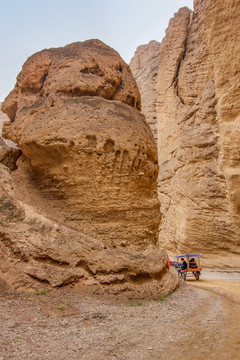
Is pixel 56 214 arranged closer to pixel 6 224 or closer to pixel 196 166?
pixel 6 224

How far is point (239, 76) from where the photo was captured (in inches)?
454

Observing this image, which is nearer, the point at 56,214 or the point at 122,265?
the point at 122,265

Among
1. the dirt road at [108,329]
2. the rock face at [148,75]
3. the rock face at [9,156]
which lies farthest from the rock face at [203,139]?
the rock face at [9,156]

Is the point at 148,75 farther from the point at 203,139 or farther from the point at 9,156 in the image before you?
the point at 9,156

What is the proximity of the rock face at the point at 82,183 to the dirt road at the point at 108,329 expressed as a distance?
446 millimetres

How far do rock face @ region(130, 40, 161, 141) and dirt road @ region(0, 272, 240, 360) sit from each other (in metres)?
16.1

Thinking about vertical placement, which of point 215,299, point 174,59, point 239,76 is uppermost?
point 174,59

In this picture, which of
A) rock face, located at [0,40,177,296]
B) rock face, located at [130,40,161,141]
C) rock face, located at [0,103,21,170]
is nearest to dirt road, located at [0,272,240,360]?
rock face, located at [0,40,177,296]

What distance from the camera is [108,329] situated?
2.99 meters

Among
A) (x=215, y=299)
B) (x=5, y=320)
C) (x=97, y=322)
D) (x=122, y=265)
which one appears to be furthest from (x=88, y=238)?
(x=215, y=299)

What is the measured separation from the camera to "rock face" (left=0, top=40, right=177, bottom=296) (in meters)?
4.22

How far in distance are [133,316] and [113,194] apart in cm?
224

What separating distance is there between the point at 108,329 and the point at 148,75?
72.3 ft

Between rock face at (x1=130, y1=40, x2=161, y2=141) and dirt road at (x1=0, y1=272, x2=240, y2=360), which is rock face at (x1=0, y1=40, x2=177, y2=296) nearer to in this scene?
dirt road at (x1=0, y1=272, x2=240, y2=360)
